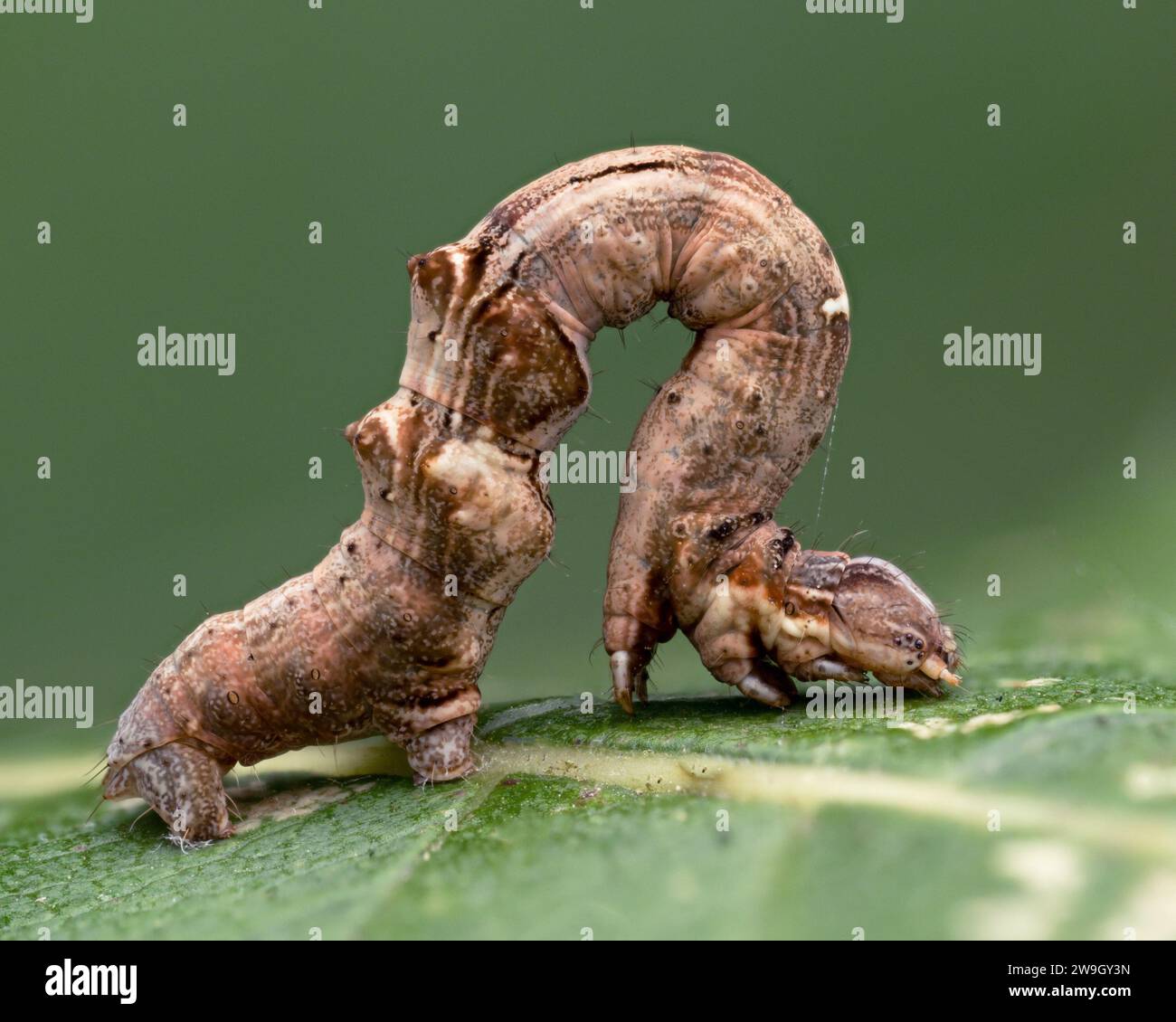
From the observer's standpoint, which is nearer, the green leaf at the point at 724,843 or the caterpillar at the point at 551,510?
the green leaf at the point at 724,843

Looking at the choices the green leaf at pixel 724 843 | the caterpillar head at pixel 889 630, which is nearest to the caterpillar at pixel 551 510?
the caterpillar head at pixel 889 630

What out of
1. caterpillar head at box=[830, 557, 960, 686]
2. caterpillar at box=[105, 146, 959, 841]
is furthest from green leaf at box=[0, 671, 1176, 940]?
caterpillar at box=[105, 146, 959, 841]

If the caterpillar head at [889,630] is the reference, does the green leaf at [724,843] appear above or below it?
below

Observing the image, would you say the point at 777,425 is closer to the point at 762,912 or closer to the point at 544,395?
the point at 544,395

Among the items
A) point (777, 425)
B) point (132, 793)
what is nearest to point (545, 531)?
point (777, 425)

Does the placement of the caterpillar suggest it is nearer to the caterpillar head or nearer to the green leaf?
the caterpillar head

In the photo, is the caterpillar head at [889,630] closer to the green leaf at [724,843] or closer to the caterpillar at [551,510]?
the caterpillar at [551,510]

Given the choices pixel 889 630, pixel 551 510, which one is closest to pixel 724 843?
pixel 889 630
